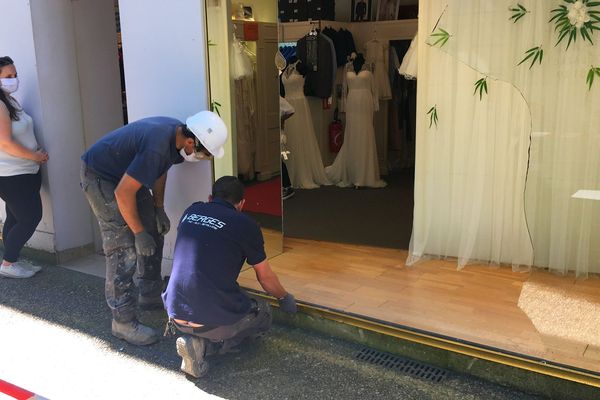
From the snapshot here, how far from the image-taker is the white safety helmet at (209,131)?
3289mm

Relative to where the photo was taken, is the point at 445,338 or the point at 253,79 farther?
the point at 253,79

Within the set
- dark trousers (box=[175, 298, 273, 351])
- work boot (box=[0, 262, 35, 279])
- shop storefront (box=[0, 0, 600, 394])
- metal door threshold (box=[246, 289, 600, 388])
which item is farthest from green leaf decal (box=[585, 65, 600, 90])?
work boot (box=[0, 262, 35, 279])

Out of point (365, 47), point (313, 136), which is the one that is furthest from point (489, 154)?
point (365, 47)

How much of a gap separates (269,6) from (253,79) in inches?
22.0

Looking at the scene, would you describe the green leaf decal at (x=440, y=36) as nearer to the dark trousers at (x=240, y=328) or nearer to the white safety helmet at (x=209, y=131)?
the white safety helmet at (x=209, y=131)

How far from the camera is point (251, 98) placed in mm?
4469

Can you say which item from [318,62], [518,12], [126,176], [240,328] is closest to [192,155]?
[126,176]

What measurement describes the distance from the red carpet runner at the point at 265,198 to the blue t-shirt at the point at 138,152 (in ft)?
3.20

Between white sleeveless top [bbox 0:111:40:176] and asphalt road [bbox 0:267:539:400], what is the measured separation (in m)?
1.14

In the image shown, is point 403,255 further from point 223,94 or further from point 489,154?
point 223,94

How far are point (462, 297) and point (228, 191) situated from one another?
1.66 metres

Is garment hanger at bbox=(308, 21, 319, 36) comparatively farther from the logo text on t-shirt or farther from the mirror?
the logo text on t-shirt

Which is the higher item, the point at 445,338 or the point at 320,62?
the point at 320,62

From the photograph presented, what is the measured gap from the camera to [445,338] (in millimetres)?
3082
